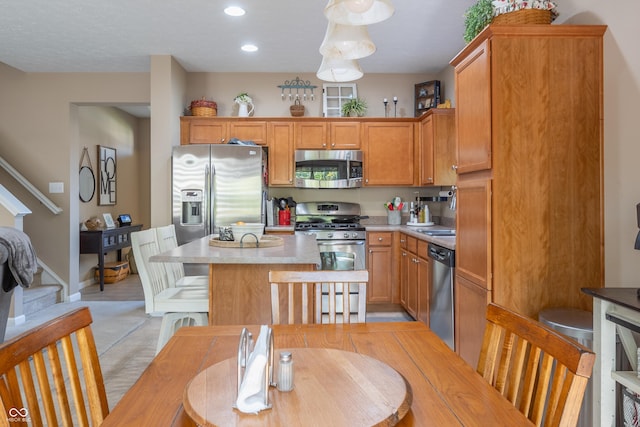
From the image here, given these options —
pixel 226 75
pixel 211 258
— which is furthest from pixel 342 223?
pixel 211 258

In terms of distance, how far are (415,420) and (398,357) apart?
359 mm

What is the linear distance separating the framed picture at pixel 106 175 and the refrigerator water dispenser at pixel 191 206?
253 centimetres

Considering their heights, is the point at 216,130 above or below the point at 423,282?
above

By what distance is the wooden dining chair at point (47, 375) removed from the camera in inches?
32.3

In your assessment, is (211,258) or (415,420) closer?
(415,420)

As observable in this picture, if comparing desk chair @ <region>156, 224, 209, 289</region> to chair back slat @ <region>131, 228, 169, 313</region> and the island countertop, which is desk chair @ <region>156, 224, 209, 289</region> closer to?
chair back slat @ <region>131, 228, 169, 313</region>

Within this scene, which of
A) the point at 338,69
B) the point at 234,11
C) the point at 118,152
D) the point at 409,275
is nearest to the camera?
the point at 338,69

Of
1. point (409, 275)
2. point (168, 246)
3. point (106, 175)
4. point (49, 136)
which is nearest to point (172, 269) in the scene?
point (168, 246)

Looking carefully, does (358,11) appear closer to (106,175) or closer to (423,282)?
(423,282)

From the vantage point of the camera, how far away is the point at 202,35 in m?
4.01

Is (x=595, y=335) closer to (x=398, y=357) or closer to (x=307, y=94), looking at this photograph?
(x=398, y=357)

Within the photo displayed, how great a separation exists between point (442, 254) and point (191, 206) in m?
2.64

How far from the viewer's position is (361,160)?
16.3 ft

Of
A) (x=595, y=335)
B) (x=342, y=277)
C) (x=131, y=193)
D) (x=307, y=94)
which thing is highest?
(x=307, y=94)
